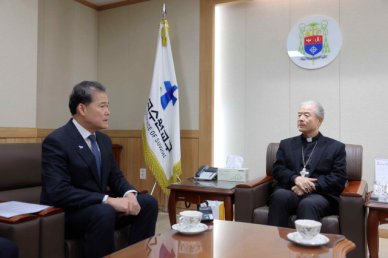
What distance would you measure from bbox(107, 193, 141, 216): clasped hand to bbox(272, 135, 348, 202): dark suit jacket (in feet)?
4.02

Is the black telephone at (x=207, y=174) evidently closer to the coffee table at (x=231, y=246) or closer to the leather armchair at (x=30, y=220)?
the leather armchair at (x=30, y=220)

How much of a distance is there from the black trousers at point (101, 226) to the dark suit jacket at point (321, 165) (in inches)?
46.4

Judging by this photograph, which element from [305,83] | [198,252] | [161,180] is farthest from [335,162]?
[161,180]

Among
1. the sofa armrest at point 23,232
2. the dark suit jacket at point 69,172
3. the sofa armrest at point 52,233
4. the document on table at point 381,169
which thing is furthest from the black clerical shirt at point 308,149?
the sofa armrest at point 23,232

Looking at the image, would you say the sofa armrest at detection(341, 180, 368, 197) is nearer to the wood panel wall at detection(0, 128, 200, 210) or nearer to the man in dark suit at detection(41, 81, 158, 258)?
the man in dark suit at detection(41, 81, 158, 258)

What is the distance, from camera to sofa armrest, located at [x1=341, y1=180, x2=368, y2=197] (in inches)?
85.0

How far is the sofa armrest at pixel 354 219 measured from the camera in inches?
83.4

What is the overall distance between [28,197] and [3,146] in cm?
38

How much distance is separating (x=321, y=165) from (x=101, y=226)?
5.55 feet

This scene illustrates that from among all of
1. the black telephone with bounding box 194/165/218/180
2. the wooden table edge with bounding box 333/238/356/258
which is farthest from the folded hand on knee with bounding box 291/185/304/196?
the wooden table edge with bounding box 333/238/356/258

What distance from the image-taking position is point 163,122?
3.66 m

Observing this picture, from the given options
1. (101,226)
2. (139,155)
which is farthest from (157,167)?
(101,226)

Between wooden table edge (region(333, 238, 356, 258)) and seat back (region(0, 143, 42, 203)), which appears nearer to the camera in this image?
wooden table edge (region(333, 238, 356, 258))

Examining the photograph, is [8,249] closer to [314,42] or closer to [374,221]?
[374,221]
